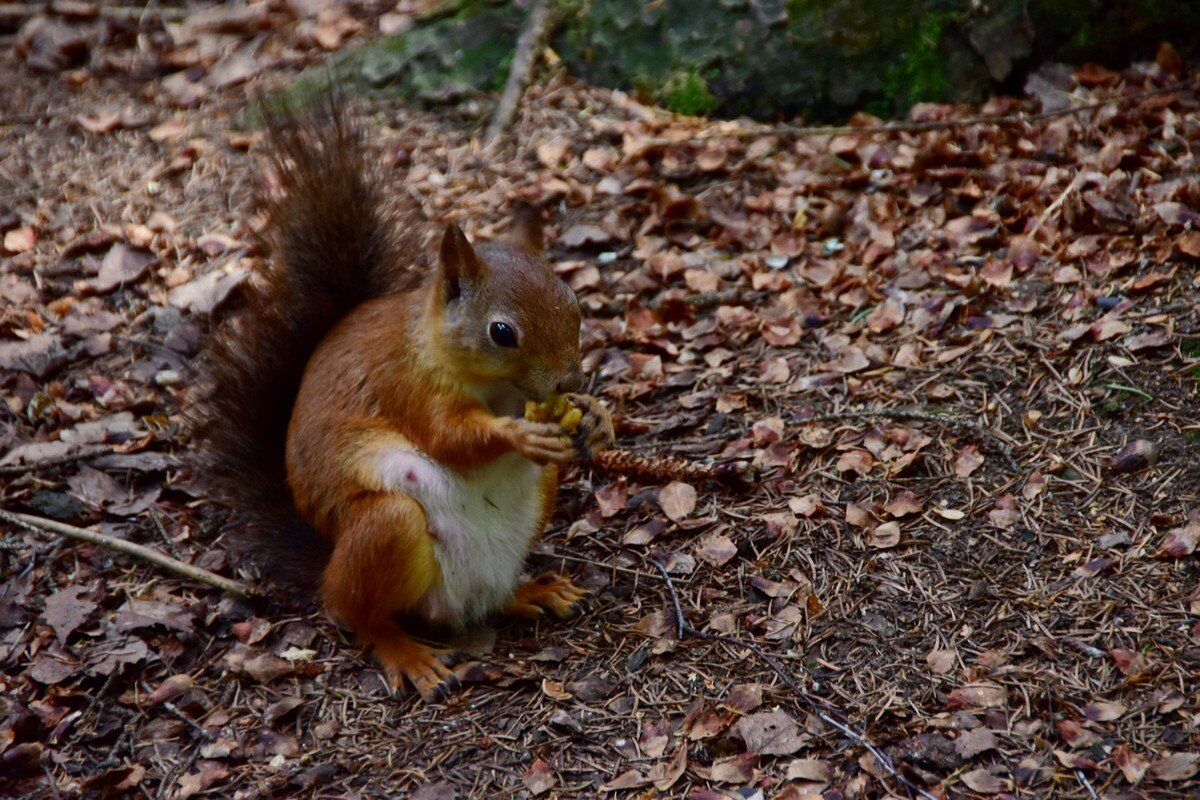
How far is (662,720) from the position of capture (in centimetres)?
272

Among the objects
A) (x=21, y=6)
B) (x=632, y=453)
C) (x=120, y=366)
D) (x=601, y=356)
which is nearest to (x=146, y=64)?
(x=21, y=6)

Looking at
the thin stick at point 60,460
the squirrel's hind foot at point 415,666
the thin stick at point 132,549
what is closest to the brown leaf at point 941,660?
the squirrel's hind foot at point 415,666

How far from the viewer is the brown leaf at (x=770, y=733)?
2.54 m

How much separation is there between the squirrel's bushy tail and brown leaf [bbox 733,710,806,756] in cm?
119

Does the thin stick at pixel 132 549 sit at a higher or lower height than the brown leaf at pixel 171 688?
higher

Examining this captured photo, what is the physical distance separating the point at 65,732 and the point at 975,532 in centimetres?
236

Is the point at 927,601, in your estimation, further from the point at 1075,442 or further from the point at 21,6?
the point at 21,6

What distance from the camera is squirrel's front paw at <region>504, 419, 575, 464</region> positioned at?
2723mm

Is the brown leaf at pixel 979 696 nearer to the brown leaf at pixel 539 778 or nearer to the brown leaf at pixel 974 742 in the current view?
the brown leaf at pixel 974 742

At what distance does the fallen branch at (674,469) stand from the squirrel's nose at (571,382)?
606 millimetres

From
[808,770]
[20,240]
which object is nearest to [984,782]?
[808,770]

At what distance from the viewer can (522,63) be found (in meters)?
5.23

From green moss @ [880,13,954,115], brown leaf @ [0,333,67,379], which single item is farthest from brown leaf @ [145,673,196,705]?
green moss @ [880,13,954,115]

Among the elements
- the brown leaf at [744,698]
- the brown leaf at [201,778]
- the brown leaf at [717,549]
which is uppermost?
the brown leaf at [717,549]
